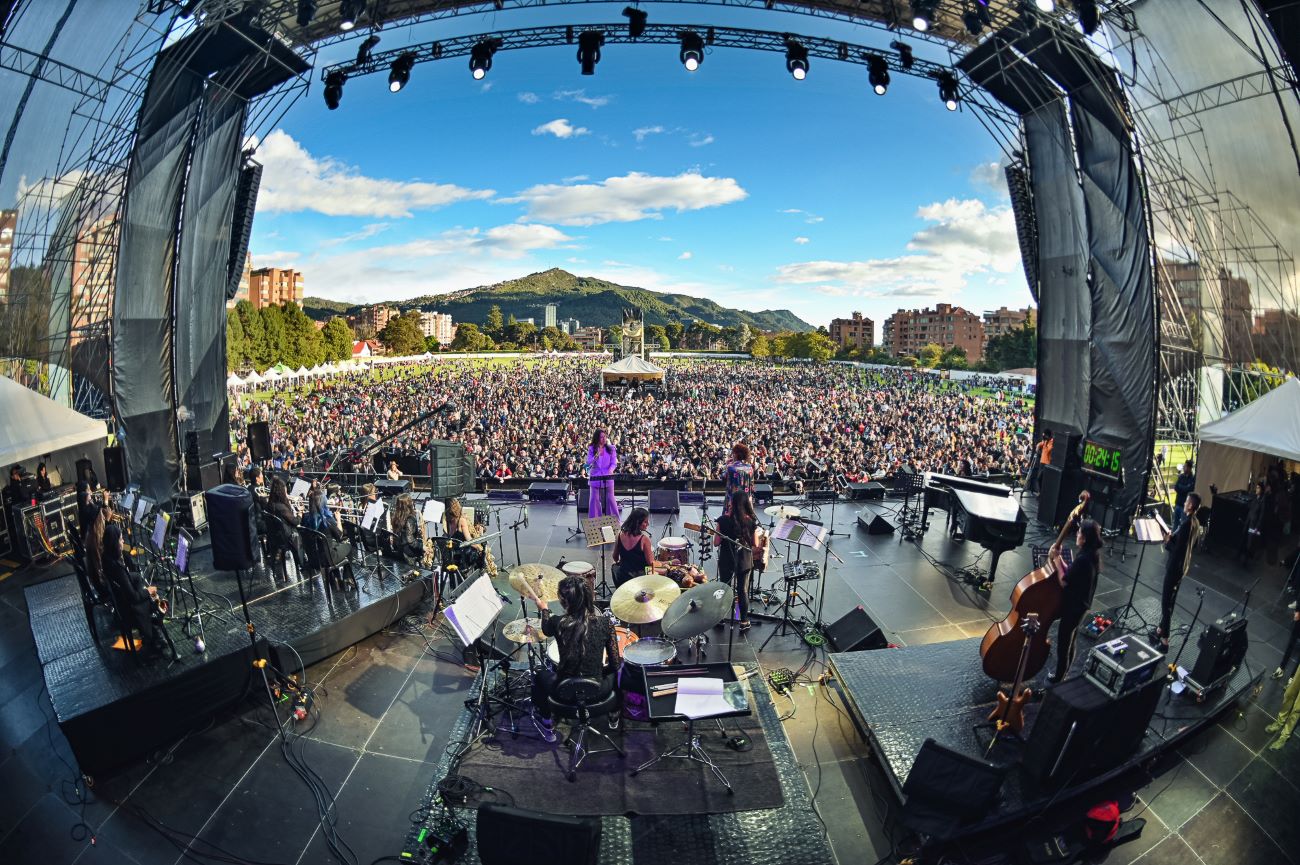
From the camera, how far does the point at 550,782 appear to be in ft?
11.7

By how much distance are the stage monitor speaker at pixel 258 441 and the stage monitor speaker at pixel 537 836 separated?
1154 cm

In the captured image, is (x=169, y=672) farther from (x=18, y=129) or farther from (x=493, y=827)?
(x=18, y=129)

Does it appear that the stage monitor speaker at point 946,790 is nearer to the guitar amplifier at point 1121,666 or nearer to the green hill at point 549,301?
the guitar amplifier at point 1121,666

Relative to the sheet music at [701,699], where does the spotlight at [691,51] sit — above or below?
above

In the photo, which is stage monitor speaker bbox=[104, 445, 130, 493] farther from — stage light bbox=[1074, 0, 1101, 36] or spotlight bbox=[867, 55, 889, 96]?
stage light bbox=[1074, 0, 1101, 36]

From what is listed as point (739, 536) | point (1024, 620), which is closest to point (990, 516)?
point (1024, 620)

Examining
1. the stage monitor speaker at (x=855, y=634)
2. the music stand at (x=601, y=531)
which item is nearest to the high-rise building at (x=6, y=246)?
the music stand at (x=601, y=531)

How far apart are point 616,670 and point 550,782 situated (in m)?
0.76

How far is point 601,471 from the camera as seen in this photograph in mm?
8414

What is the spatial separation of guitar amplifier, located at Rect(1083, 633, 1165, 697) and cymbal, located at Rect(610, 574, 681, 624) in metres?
2.77

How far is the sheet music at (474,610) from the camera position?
3680 mm

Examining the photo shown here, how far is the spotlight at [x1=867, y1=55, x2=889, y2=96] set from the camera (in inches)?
365

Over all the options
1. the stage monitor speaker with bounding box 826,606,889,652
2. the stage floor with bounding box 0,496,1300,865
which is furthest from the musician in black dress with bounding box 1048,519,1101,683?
the stage monitor speaker with bounding box 826,606,889,652

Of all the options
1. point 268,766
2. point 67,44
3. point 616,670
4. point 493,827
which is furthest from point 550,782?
point 67,44
